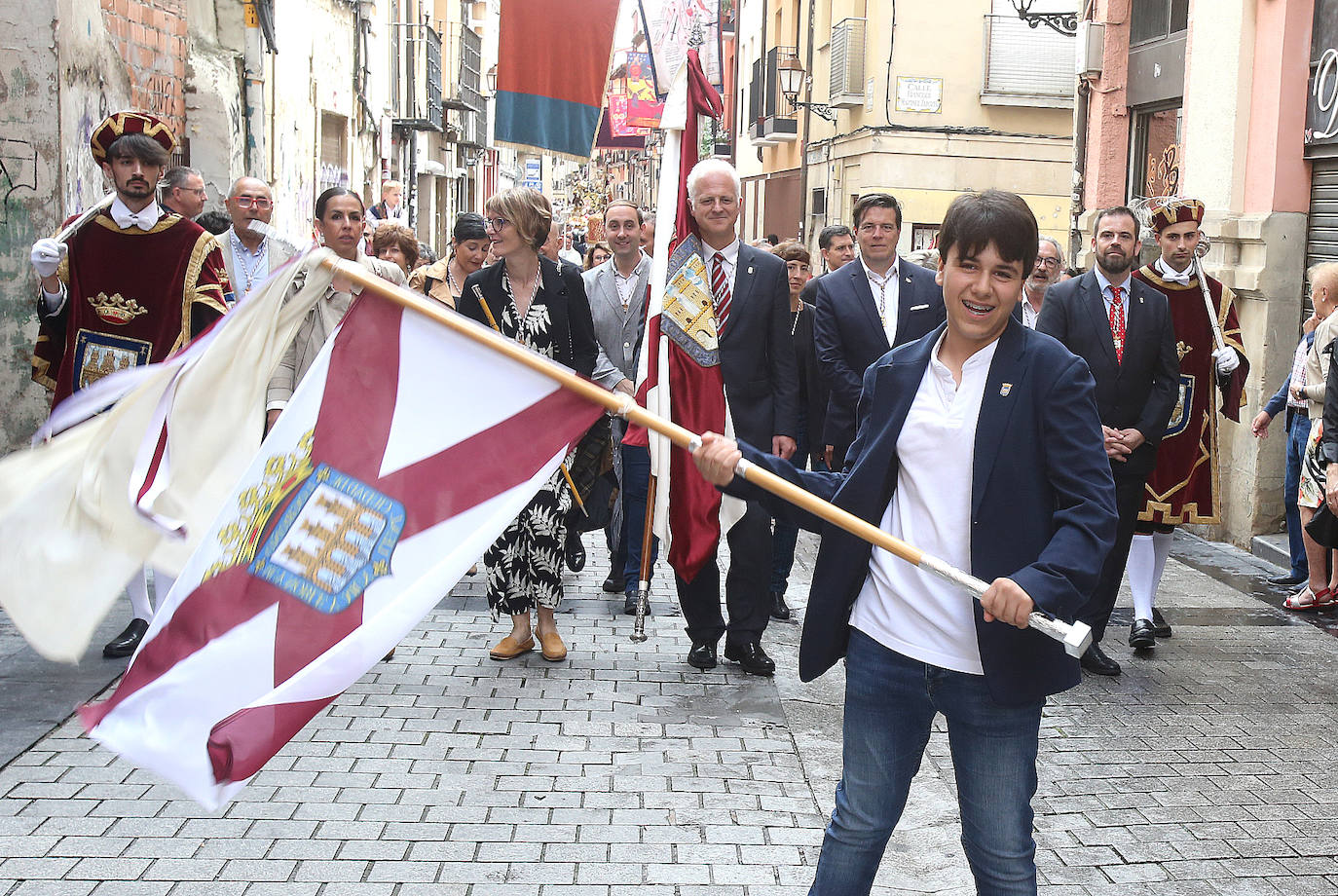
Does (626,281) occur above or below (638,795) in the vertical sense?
above

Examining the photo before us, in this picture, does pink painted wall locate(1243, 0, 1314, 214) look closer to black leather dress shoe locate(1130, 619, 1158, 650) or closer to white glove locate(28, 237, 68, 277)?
black leather dress shoe locate(1130, 619, 1158, 650)

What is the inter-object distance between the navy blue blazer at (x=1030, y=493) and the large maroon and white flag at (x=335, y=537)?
91 centimetres

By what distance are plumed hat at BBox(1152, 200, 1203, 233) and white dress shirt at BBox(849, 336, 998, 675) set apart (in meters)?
4.21

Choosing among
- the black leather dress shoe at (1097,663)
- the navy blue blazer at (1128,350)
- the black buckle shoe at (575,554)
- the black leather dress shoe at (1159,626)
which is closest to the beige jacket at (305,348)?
the black buckle shoe at (575,554)

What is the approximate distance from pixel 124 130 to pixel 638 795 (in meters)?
3.85

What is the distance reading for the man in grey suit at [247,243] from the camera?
7066 mm

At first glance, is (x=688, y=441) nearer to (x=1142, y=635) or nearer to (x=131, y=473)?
(x=131, y=473)

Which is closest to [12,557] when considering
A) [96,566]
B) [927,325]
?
[96,566]

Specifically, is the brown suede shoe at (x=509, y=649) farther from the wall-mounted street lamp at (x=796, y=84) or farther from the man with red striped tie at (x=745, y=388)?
the wall-mounted street lamp at (x=796, y=84)

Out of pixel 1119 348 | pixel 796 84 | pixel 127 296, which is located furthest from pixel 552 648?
pixel 796 84

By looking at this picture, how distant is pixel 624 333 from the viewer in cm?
797

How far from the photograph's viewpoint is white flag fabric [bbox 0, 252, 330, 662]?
3164 millimetres

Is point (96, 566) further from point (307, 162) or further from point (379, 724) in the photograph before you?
point (307, 162)

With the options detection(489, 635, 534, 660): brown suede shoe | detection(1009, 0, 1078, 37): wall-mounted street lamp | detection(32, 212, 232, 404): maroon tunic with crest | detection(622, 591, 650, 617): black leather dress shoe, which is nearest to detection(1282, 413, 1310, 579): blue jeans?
detection(622, 591, 650, 617): black leather dress shoe
